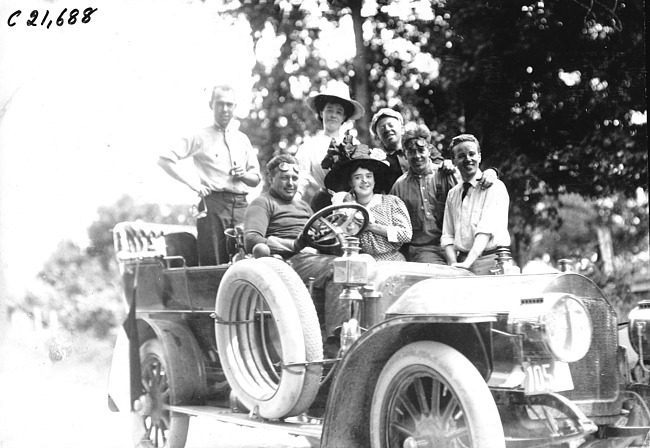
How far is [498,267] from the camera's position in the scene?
3896 millimetres

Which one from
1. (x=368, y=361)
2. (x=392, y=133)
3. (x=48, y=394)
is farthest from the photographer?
(x=392, y=133)

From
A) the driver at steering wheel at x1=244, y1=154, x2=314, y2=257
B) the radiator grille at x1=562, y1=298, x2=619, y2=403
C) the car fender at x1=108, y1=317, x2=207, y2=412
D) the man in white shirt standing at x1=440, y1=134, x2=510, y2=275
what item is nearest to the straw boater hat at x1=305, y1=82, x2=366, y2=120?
the driver at steering wheel at x1=244, y1=154, x2=314, y2=257

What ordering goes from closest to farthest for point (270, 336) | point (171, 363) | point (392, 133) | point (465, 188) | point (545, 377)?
1. point (545, 377)
2. point (270, 336)
3. point (465, 188)
4. point (171, 363)
5. point (392, 133)

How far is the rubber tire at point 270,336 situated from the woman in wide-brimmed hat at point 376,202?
0.61m

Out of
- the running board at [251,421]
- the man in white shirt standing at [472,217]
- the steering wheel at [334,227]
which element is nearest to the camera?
the running board at [251,421]

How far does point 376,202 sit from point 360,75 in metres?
0.90

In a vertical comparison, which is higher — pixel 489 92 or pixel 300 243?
pixel 489 92

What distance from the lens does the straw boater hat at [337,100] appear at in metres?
4.85

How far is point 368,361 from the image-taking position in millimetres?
3418

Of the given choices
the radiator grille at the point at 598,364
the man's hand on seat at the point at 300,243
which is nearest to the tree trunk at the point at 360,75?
the man's hand on seat at the point at 300,243

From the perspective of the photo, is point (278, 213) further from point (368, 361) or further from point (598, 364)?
point (598, 364)

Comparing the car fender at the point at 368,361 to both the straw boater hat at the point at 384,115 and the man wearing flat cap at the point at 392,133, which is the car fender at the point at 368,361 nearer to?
the man wearing flat cap at the point at 392,133

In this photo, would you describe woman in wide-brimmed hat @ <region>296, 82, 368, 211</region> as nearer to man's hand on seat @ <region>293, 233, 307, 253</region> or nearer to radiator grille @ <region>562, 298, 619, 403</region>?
man's hand on seat @ <region>293, 233, 307, 253</region>

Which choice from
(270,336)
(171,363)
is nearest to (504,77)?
(270,336)
